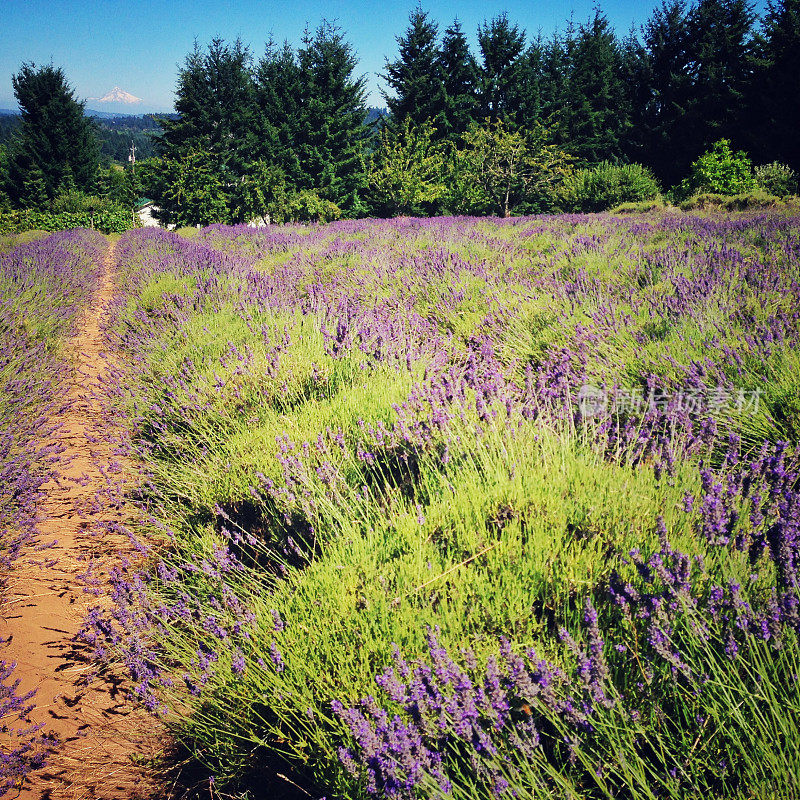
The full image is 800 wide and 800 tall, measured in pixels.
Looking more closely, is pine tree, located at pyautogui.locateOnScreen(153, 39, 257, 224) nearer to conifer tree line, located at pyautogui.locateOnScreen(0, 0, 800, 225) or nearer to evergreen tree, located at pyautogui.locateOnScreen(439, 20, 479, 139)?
conifer tree line, located at pyautogui.locateOnScreen(0, 0, 800, 225)

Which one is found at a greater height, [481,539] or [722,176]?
[722,176]

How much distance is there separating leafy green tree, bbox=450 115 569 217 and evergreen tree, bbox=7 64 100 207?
83.1 feet

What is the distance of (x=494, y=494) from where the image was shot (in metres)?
1.68

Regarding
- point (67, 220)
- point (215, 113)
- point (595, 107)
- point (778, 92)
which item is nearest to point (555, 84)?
point (595, 107)

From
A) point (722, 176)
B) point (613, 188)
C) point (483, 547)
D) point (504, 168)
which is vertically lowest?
point (483, 547)

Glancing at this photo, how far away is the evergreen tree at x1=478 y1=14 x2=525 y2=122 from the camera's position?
26.3m

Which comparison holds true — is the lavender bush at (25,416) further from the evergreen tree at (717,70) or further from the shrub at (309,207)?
the evergreen tree at (717,70)

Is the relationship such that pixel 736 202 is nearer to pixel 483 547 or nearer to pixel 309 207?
pixel 483 547

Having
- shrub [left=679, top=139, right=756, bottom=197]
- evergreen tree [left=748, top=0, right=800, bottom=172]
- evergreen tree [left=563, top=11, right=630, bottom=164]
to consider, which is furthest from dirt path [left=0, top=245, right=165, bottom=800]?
evergreen tree [left=563, top=11, right=630, bottom=164]

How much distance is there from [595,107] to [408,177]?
53.9 feet

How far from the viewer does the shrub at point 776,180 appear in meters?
14.7

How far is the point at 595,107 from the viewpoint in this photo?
28594mm

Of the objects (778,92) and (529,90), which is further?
(529,90)

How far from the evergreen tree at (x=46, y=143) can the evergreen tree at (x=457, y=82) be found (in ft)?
76.2
